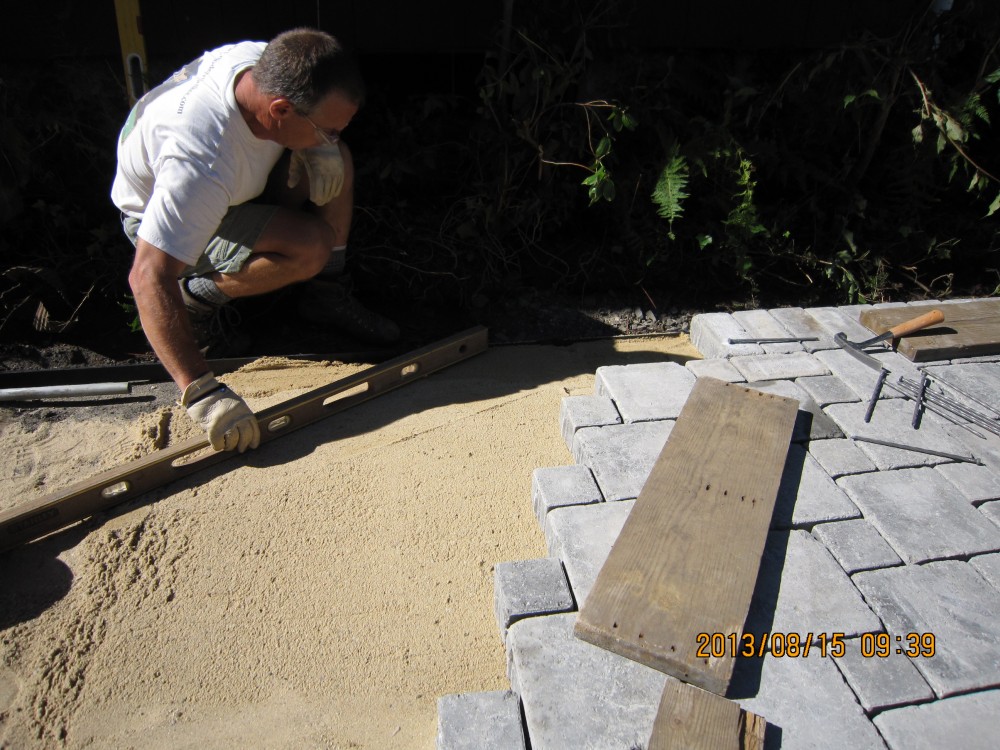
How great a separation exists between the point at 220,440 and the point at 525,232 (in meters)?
2.28

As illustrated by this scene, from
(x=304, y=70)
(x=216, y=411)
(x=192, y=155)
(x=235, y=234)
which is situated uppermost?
(x=304, y=70)

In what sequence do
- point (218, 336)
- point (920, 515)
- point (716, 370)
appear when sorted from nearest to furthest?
point (920, 515)
point (716, 370)
point (218, 336)

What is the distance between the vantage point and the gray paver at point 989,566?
228 centimetres

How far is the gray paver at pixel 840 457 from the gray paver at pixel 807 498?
0.12ft

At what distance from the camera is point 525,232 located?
4422 millimetres

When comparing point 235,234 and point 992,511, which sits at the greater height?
point 235,234

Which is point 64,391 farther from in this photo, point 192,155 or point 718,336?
point 718,336

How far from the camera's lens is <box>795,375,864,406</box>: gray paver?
3082mm

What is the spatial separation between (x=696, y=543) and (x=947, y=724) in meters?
0.77

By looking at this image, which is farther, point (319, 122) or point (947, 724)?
point (319, 122)

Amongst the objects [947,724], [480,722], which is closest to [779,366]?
[947,724]

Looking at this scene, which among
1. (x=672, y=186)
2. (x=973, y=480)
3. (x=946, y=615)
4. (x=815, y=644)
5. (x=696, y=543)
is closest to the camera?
(x=815, y=644)

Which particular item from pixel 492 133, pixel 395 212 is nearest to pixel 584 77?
pixel 492 133

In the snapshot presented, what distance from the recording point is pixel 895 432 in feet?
9.52
